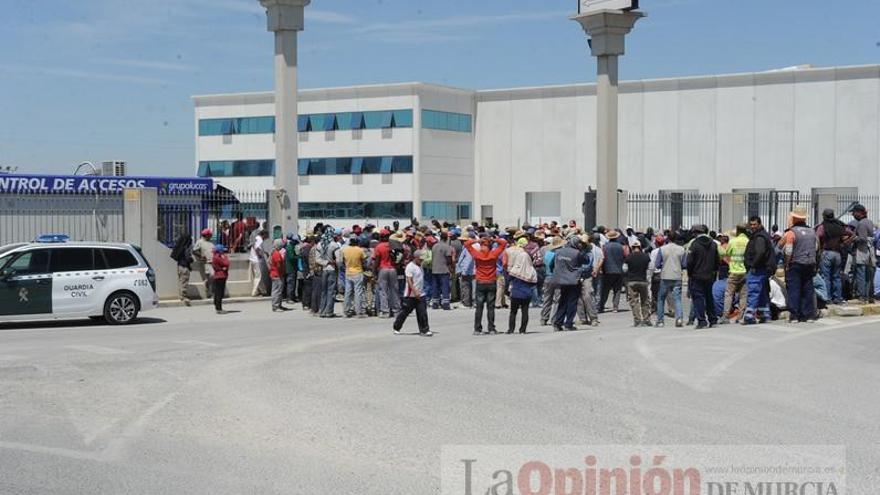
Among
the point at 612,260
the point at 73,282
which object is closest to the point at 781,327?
the point at 612,260

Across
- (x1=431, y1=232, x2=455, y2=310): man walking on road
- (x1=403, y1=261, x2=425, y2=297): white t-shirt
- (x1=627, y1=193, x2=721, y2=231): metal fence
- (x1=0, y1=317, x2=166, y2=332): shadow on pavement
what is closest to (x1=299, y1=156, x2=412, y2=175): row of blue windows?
(x1=627, y1=193, x2=721, y2=231): metal fence

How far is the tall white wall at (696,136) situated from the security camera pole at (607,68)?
21.1 metres

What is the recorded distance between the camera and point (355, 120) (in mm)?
63094

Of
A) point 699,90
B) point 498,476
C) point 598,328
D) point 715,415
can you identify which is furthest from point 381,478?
point 699,90

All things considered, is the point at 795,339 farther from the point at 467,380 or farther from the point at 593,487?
the point at 593,487

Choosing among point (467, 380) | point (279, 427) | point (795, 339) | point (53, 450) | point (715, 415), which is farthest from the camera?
point (795, 339)

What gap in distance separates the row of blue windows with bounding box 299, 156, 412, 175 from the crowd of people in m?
35.0

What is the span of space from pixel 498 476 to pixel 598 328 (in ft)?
37.5

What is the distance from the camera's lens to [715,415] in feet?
33.4

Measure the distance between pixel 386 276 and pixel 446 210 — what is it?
41.6m

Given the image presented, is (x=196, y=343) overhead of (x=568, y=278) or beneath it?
beneath

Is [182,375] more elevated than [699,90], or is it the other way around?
[699,90]

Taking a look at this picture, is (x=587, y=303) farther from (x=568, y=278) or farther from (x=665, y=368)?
(x=665, y=368)

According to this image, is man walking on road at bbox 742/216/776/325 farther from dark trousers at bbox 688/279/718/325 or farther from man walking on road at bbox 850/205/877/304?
man walking on road at bbox 850/205/877/304
